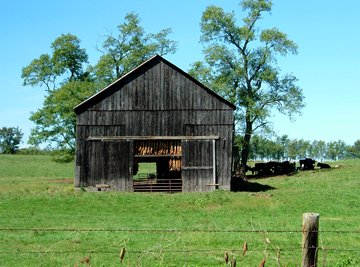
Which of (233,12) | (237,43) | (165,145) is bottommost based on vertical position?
(165,145)

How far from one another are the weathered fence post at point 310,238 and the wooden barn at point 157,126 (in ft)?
67.0

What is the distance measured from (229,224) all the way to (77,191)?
14.2 meters

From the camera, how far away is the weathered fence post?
7.08m

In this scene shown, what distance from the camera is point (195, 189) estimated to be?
2772cm

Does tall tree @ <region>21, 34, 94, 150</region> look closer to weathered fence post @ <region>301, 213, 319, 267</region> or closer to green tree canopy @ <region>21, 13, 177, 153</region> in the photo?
green tree canopy @ <region>21, 13, 177, 153</region>

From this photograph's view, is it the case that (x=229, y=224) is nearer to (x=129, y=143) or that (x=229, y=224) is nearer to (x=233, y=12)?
(x=129, y=143)

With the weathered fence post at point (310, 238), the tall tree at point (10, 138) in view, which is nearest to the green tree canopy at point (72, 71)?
the weathered fence post at point (310, 238)

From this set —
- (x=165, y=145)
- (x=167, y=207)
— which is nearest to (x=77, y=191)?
(x=165, y=145)

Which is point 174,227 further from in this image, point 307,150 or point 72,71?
point 307,150

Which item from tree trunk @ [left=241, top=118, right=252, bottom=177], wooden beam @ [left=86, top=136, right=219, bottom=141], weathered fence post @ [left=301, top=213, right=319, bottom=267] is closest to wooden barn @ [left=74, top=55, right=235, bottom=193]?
wooden beam @ [left=86, top=136, right=219, bottom=141]

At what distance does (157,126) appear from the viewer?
1104 inches

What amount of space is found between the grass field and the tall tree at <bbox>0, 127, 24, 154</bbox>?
113 metres

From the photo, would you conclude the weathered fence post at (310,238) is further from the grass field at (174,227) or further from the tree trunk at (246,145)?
the tree trunk at (246,145)

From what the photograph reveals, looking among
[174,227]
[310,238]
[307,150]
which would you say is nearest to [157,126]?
[174,227]
